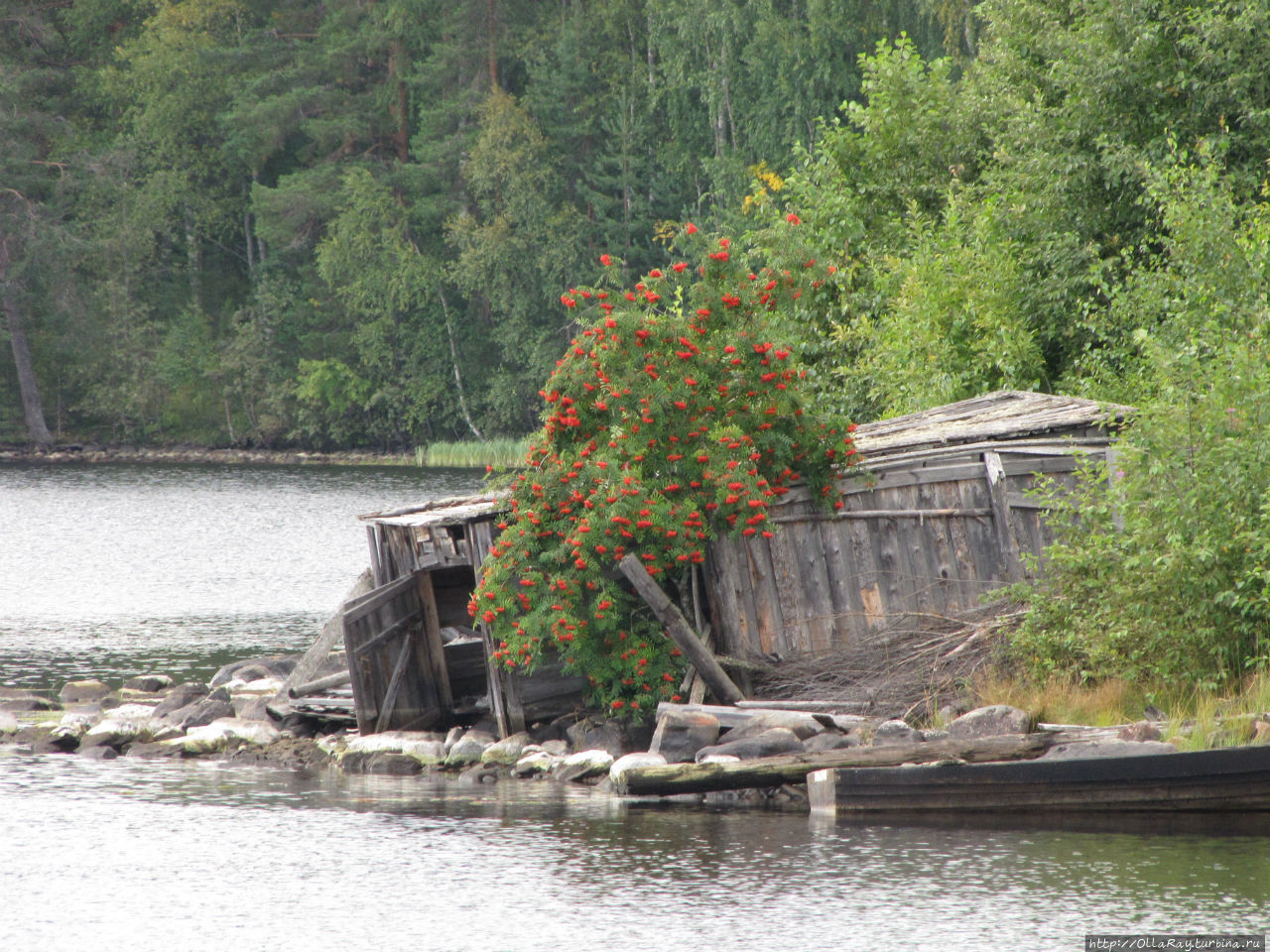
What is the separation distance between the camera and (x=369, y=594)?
18.1m

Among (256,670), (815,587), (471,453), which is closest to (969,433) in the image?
(815,587)

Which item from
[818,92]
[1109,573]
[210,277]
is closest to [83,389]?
[210,277]

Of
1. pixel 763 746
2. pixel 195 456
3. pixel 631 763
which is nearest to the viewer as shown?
pixel 763 746

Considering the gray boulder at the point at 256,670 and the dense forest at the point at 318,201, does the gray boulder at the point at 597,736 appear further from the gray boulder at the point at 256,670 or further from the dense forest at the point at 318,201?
the dense forest at the point at 318,201

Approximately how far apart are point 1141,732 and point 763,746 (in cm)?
349

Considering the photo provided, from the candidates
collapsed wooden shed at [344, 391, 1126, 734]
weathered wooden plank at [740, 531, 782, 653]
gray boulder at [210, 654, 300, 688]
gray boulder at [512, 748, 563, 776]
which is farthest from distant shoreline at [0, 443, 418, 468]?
weathered wooden plank at [740, 531, 782, 653]

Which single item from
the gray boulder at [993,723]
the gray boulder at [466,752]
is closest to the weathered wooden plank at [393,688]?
the gray boulder at [466,752]

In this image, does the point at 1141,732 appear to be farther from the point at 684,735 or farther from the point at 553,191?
the point at 553,191

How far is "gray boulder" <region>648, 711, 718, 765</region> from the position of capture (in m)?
15.4

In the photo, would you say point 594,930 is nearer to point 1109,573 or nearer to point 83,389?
point 1109,573

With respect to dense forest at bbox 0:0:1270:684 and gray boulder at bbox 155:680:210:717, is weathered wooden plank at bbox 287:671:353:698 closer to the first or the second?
gray boulder at bbox 155:680:210:717

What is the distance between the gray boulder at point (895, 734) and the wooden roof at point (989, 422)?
3221 mm

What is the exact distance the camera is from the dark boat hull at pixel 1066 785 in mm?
13062

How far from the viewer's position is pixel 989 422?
17.1 metres
